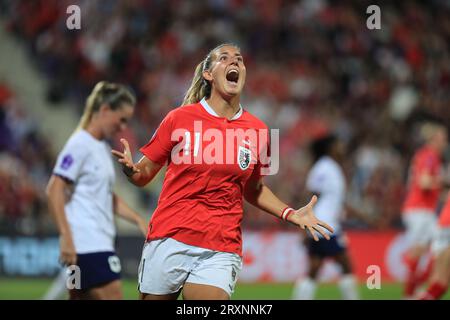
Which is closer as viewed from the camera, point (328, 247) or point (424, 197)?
point (328, 247)

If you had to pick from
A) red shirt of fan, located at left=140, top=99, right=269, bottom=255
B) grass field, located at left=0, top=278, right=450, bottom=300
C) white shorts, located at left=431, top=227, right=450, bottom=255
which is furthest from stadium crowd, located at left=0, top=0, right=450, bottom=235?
red shirt of fan, located at left=140, top=99, right=269, bottom=255

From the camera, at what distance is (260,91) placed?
57.2 ft

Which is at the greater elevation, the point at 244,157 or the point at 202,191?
the point at 244,157

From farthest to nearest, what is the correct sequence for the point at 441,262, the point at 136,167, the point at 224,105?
1. the point at 441,262
2. the point at 224,105
3. the point at 136,167

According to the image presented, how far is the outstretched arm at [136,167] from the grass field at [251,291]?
6.25 metres

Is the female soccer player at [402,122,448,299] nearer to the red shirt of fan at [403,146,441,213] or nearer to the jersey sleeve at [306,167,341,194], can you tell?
the red shirt of fan at [403,146,441,213]

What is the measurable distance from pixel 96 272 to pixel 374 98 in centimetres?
1295

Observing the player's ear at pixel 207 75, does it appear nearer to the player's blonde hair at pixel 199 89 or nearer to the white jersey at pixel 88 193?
the player's blonde hair at pixel 199 89

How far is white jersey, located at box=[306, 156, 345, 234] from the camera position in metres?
10.5

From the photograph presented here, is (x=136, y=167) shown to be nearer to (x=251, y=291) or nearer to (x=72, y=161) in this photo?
(x=72, y=161)

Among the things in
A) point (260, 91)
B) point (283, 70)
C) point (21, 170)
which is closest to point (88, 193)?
point (21, 170)

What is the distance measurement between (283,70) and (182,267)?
1336 centimetres
